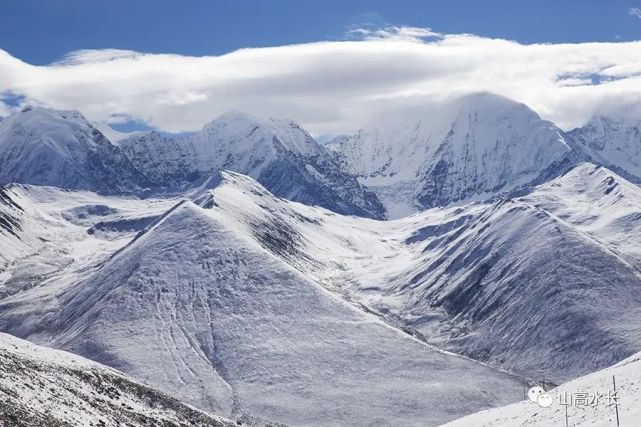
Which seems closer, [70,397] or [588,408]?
[588,408]

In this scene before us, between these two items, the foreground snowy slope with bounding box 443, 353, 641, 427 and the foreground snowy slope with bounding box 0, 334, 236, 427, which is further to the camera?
the foreground snowy slope with bounding box 0, 334, 236, 427

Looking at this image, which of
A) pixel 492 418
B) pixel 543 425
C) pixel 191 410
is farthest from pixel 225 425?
pixel 543 425

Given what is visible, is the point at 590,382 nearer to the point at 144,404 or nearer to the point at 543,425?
the point at 543,425

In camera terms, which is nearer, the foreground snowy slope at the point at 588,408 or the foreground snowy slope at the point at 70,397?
the foreground snowy slope at the point at 588,408
